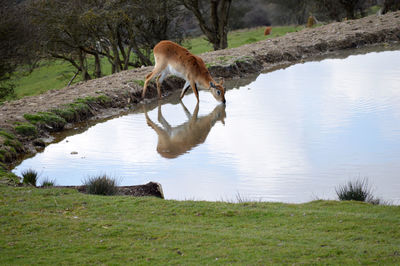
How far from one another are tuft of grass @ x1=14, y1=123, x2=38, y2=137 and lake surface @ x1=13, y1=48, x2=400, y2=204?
676 millimetres

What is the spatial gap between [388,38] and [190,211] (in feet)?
70.7

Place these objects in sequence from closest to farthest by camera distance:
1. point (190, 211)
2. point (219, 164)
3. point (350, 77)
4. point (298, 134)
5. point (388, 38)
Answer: point (190, 211) < point (219, 164) < point (298, 134) < point (350, 77) < point (388, 38)

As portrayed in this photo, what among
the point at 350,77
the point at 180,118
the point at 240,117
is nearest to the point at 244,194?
the point at 240,117

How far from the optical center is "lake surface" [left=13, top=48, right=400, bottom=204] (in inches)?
341

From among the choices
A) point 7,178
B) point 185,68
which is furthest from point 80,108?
point 7,178

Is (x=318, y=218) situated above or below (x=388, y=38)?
below

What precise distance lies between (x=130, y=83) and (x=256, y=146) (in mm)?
8167

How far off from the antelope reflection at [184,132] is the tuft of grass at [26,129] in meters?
3.10

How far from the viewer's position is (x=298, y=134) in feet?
37.7

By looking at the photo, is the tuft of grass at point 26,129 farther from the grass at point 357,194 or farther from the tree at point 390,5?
the tree at point 390,5

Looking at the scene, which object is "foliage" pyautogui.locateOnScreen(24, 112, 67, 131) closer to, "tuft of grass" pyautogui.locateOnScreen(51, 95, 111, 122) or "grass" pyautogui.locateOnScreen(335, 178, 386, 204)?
"tuft of grass" pyautogui.locateOnScreen(51, 95, 111, 122)

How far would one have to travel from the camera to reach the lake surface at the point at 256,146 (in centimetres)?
866

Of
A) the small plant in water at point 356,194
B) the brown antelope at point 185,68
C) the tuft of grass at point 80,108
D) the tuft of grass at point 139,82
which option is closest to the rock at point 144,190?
the small plant in water at point 356,194

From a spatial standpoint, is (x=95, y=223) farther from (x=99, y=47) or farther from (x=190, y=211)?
(x=99, y=47)
